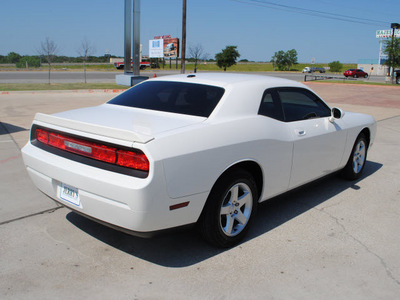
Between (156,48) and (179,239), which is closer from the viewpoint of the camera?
(179,239)

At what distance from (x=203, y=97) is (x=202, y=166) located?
980 mm

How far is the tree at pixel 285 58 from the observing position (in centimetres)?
9225

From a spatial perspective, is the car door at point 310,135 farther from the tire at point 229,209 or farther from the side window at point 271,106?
the tire at point 229,209

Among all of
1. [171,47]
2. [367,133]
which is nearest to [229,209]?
[367,133]

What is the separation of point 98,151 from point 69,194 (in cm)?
50

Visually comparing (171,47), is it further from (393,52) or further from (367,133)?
(367,133)

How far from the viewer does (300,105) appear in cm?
490

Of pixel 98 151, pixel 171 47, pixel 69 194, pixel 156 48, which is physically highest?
pixel 171 47

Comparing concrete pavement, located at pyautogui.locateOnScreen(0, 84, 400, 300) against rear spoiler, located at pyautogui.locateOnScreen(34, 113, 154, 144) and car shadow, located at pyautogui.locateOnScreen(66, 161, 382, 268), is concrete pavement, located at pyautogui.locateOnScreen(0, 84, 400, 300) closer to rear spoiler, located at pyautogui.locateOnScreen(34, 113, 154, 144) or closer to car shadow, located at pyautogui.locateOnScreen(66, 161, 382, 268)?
car shadow, located at pyautogui.locateOnScreen(66, 161, 382, 268)

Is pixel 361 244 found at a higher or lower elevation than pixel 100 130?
lower

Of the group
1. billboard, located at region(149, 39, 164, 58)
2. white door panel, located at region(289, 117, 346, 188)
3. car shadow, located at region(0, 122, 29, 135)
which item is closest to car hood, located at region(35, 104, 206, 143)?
white door panel, located at region(289, 117, 346, 188)

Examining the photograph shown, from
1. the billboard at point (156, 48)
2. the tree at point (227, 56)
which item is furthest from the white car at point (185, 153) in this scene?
the tree at point (227, 56)

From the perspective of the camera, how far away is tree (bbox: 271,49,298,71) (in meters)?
92.2

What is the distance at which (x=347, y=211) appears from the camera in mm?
4598
